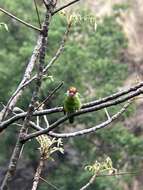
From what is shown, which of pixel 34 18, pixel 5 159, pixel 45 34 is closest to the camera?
pixel 45 34

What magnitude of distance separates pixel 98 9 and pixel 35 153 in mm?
3932

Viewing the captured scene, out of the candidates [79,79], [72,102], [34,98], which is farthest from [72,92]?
[79,79]

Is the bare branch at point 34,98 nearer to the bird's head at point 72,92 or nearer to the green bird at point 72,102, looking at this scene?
the green bird at point 72,102

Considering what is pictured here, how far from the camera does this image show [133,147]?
34.0ft

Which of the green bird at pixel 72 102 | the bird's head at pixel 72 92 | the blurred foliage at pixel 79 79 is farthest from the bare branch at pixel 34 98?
the blurred foliage at pixel 79 79

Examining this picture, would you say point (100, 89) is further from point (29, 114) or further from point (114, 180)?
point (29, 114)

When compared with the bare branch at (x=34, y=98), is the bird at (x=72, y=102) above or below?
above

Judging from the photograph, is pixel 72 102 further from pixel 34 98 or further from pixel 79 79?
pixel 79 79

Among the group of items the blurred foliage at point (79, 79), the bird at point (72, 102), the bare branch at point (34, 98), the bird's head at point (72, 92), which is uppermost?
the blurred foliage at point (79, 79)

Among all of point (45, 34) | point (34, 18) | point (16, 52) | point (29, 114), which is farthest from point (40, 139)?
point (16, 52)

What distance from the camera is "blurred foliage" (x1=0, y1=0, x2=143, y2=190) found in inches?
407

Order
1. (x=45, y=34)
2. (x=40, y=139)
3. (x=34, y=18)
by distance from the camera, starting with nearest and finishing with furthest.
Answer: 1. (x=45, y=34)
2. (x=40, y=139)
3. (x=34, y=18)

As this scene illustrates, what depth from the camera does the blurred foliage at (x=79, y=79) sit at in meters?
10.3

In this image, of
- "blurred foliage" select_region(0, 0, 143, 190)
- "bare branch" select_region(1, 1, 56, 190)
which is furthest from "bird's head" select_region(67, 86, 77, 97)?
"blurred foliage" select_region(0, 0, 143, 190)
